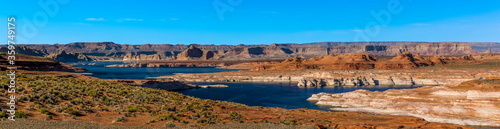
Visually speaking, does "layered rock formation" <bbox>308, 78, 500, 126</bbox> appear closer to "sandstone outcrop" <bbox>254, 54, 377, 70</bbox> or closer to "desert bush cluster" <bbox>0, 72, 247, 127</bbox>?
"desert bush cluster" <bbox>0, 72, 247, 127</bbox>

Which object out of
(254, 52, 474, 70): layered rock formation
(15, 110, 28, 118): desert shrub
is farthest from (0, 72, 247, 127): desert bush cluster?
(254, 52, 474, 70): layered rock formation

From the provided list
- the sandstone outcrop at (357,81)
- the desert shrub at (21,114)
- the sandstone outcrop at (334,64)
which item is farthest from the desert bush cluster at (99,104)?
the sandstone outcrop at (334,64)

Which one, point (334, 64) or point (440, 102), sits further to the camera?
point (334, 64)

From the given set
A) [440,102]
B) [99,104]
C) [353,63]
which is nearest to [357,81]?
[440,102]

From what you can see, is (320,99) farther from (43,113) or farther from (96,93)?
(43,113)

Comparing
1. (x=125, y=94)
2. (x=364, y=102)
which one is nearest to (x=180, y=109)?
(x=125, y=94)

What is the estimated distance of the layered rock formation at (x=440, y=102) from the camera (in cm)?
4400

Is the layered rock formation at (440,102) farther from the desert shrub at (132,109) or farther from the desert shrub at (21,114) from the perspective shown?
the desert shrub at (21,114)

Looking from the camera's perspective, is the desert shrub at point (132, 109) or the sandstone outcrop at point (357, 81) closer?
the desert shrub at point (132, 109)

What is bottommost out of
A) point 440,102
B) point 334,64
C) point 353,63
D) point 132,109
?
point 440,102

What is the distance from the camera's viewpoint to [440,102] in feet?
174

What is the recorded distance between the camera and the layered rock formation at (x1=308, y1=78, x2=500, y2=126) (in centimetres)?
4400

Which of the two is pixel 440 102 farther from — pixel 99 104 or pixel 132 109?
pixel 99 104

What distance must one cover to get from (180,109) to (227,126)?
10589mm
